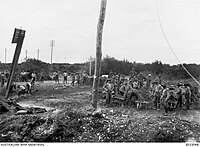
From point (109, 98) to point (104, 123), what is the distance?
6.34 meters

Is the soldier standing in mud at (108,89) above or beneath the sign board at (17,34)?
beneath

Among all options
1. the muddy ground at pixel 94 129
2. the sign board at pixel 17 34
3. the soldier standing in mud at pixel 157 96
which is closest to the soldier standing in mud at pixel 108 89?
the soldier standing in mud at pixel 157 96

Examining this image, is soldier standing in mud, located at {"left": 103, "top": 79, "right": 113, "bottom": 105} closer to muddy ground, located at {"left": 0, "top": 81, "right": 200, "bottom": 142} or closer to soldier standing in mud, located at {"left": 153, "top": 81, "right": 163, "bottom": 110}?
soldier standing in mud, located at {"left": 153, "top": 81, "right": 163, "bottom": 110}

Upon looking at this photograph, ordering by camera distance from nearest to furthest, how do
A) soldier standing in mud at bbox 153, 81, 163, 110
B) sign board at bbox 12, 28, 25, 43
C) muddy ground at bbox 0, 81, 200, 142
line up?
muddy ground at bbox 0, 81, 200, 142, sign board at bbox 12, 28, 25, 43, soldier standing in mud at bbox 153, 81, 163, 110

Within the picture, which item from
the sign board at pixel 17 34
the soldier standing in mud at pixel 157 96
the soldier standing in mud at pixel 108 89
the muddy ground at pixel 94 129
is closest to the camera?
the muddy ground at pixel 94 129

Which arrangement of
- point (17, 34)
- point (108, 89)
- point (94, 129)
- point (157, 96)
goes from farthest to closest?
point (108, 89) → point (157, 96) → point (17, 34) → point (94, 129)

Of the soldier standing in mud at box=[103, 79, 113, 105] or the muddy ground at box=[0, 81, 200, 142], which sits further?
the soldier standing in mud at box=[103, 79, 113, 105]

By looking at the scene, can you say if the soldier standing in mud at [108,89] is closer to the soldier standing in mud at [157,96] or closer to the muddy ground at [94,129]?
the soldier standing in mud at [157,96]

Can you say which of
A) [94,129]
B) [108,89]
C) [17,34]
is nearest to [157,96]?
[108,89]

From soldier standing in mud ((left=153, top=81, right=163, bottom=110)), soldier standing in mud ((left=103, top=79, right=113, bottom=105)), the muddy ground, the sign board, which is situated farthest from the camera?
soldier standing in mud ((left=103, top=79, right=113, bottom=105))

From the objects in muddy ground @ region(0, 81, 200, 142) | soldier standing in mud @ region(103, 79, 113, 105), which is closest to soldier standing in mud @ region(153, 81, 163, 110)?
soldier standing in mud @ region(103, 79, 113, 105)

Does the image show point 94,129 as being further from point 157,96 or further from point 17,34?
point 17,34

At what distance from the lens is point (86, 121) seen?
5.89 metres

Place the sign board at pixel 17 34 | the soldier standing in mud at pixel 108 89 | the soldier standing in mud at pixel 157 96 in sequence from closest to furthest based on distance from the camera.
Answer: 1. the sign board at pixel 17 34
2. the soldier standing in mud at pixel 157 96
3. the soldier standing in mud at pixel 108 89
